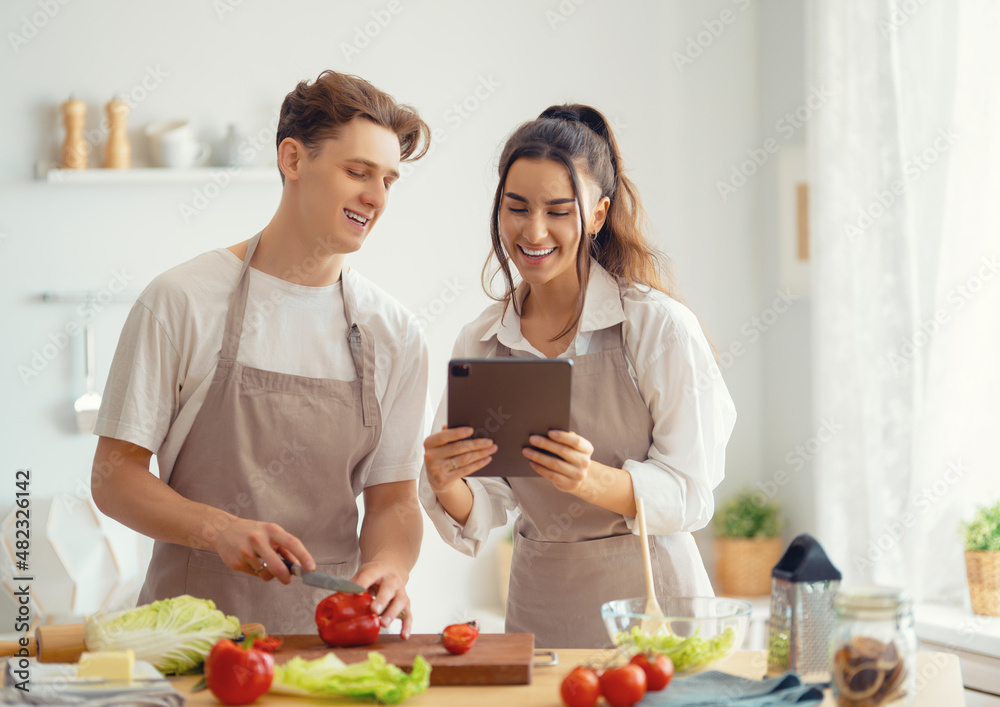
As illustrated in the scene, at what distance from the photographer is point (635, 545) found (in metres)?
1.76

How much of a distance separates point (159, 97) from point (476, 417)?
2.79 metres

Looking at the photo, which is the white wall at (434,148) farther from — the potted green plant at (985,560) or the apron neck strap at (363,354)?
the apron neck strap at (363,354)

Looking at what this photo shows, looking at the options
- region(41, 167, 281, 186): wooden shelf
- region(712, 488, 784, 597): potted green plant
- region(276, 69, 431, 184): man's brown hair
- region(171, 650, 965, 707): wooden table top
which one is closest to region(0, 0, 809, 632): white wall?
region(41, 167, 281, 186): wooden shelf

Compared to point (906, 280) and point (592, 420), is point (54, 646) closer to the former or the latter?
point (592, 420)

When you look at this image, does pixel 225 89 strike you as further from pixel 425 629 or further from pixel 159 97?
pixel 425 629

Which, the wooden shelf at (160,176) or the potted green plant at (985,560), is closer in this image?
the potted green plant at (985,560)

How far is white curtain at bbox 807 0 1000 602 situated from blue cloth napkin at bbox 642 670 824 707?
2.07 m

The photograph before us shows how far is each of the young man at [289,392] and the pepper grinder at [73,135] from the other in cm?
201

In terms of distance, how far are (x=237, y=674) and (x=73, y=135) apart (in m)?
2.97

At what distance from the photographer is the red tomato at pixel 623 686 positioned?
1.18 metres

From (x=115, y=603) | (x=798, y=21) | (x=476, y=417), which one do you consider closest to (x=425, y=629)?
(x=115, y=603)

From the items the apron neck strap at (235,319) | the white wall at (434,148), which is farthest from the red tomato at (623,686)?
the white wall at (434,148)

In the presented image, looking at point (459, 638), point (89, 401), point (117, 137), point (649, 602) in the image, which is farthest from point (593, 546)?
point (117, 137)

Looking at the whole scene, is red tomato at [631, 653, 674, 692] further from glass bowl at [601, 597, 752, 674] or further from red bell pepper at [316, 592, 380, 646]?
red bell pepper at [316, 592, 380, 646]
